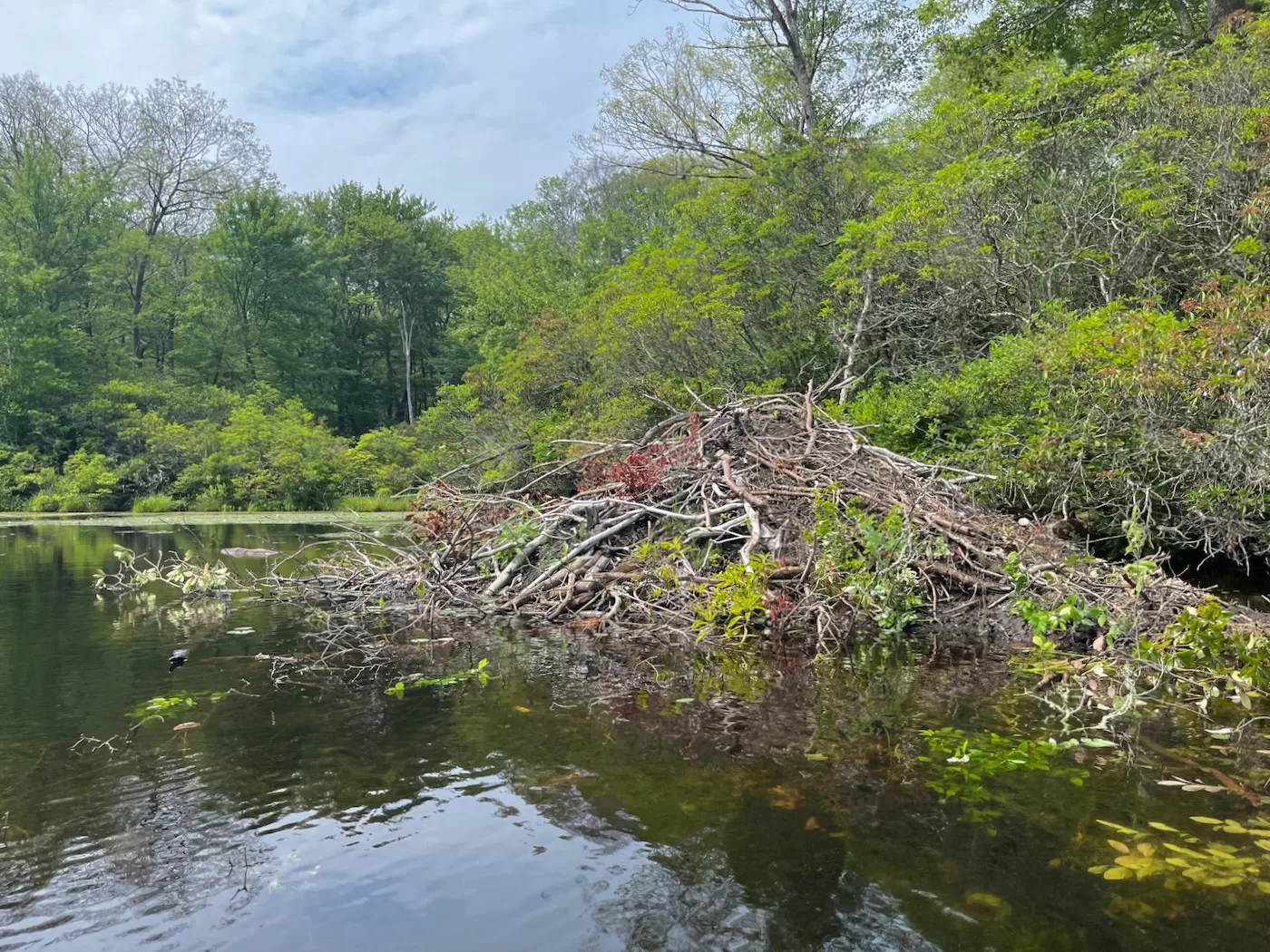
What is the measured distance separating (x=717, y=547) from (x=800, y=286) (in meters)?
11.0

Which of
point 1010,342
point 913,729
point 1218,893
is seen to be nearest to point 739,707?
point 913,729

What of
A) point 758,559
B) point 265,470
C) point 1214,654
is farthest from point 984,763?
point 265,470

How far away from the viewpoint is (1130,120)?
11.8 metres

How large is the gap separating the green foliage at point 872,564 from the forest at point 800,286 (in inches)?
65.9

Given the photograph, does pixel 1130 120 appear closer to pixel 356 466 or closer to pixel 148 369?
pixel 356 466

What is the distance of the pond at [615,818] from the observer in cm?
284

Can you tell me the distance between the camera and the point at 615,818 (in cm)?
366

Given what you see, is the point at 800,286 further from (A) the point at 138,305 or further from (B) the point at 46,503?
(A) the point at 138,305

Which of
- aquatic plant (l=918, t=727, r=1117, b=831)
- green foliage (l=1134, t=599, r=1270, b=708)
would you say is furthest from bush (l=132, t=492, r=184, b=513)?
green foliage (l=1134, t=599, r=1270, b=708)

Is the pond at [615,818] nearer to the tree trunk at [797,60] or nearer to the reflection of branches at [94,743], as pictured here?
the reflection of branches at [94,743]

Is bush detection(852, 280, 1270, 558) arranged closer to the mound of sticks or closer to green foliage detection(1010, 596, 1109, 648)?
green foliage detection(1010, 596, 1109, 648)

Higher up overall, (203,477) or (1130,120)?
(1130,120)

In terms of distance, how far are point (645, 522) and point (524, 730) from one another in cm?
419

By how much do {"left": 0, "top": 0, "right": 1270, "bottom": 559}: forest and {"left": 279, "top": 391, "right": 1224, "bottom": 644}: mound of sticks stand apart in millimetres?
1030
